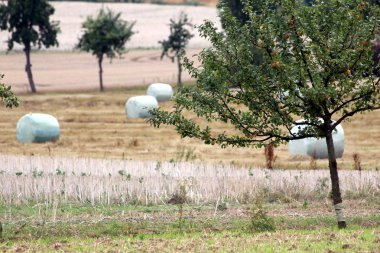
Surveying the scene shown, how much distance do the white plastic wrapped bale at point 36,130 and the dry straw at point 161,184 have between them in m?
14.7

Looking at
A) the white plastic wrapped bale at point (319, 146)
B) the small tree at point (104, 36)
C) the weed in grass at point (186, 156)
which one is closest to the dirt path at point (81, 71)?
the small tree at point (104, 36)

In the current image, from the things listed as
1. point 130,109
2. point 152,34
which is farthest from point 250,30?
point 152,34

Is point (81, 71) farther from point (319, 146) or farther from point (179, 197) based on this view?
point (179, 197)

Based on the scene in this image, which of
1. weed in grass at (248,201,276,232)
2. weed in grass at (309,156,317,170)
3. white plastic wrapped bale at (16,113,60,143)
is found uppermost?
white plastic wrapped bale at (16,113,60,143)

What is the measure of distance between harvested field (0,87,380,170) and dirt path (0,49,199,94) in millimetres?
14617

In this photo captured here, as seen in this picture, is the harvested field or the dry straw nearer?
the dry straw

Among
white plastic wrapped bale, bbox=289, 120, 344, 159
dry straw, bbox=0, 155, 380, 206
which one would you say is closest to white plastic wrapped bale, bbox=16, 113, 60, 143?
white plastic wrapped bale, bbox=289, 120, 344, 159

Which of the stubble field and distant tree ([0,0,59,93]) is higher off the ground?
distant tree ([0,0,59,93])

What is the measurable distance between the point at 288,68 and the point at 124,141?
24.4m

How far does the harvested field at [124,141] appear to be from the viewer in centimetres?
3862

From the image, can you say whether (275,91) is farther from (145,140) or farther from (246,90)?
(145,140)

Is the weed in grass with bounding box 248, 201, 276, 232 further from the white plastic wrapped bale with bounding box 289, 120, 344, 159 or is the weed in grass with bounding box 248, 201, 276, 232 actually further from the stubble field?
the white plastic wrapped bale with bounding box 289, 120, 344, 159

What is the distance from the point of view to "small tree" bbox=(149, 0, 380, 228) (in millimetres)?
22297

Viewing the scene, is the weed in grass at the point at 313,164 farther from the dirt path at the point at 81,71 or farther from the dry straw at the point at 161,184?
the dirt path at the point at 81,71
